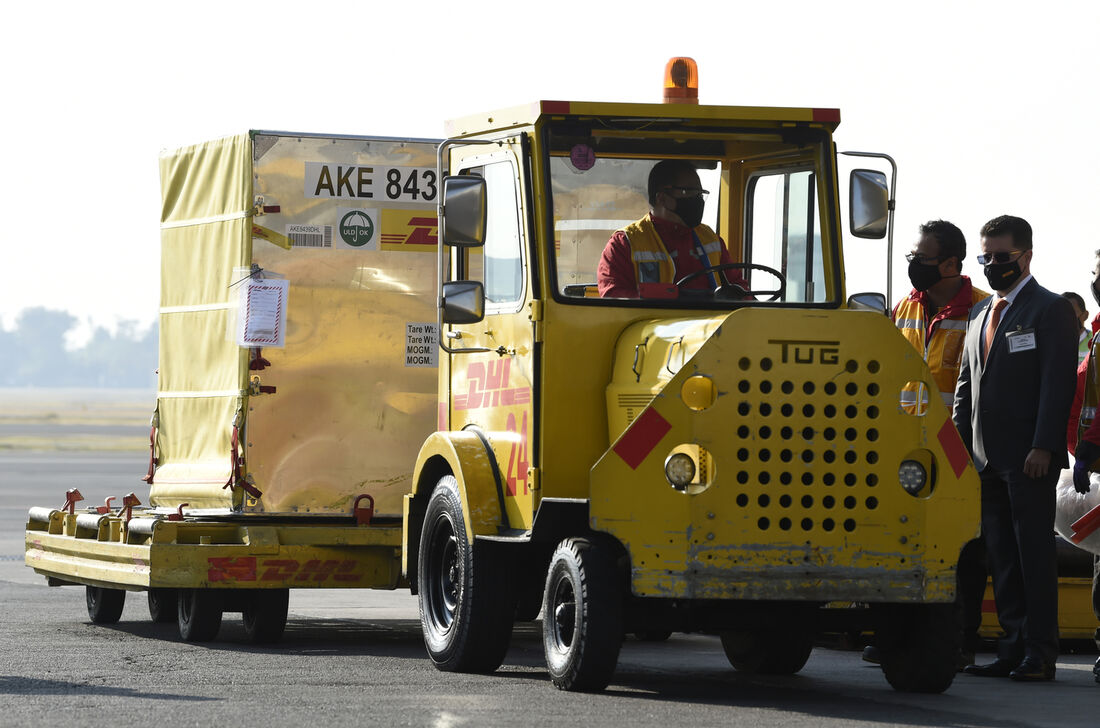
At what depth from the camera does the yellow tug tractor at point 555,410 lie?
816cm

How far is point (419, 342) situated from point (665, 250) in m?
3.06

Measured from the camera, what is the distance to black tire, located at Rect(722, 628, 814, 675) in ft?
32.4

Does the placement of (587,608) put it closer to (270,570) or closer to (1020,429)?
(1020,429)

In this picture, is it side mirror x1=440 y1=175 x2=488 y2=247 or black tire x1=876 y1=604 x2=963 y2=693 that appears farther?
side mirror x1=440 y1=175 x2=488 y2=247

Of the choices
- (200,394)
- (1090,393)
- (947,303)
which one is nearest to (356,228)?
(200,394)

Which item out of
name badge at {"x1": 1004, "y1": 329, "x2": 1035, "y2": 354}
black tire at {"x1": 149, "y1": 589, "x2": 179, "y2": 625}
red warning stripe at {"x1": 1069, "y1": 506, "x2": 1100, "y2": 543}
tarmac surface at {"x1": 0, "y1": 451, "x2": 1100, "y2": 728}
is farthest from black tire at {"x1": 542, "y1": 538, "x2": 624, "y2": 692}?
black tire at {"x1": 149, "y1": 589, "x2": 179, "y2": 625}

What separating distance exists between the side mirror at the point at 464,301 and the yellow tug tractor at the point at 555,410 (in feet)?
0.07

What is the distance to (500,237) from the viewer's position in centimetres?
946

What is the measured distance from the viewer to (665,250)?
9.21 m

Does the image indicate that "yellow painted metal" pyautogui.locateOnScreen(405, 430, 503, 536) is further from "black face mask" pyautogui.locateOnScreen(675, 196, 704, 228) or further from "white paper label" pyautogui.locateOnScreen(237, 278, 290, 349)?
"white paper label" pyautogui.locateOnScreen(237, 278, 290, 349)

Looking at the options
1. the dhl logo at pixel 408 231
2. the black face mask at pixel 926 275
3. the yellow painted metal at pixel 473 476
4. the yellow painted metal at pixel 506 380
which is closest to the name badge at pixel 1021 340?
the black face mask at pixel 926 275

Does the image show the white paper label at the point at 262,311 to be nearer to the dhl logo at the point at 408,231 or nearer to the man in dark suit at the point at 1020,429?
the dhl logo at the point at 408,231

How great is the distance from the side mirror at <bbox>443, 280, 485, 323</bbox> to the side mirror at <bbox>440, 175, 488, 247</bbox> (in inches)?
10.6

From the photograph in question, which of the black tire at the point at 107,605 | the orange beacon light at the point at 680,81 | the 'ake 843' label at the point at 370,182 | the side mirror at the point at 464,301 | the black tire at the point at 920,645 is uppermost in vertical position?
the orange beacon light at the point at 680,81
